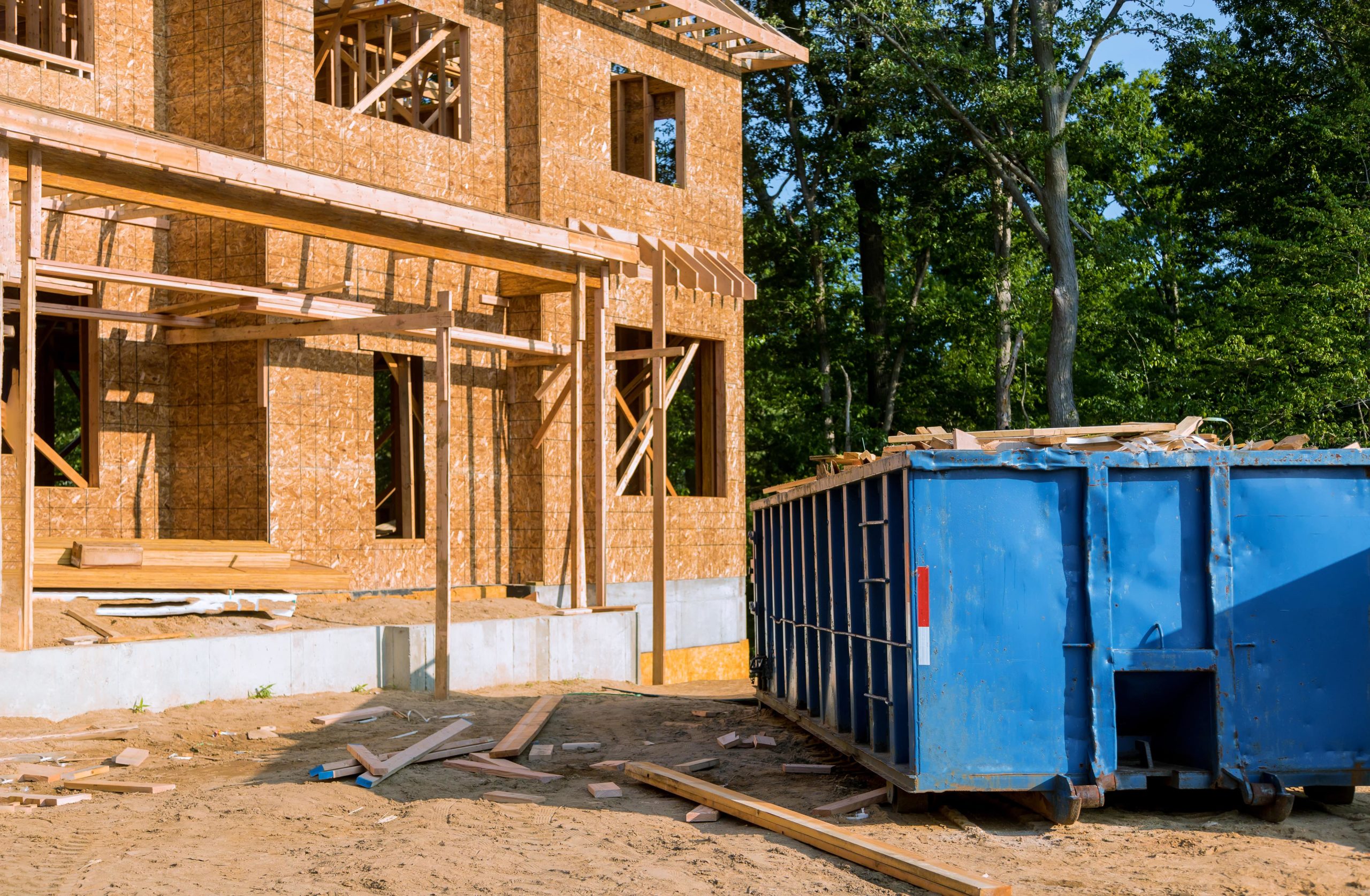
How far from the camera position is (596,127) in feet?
67.4

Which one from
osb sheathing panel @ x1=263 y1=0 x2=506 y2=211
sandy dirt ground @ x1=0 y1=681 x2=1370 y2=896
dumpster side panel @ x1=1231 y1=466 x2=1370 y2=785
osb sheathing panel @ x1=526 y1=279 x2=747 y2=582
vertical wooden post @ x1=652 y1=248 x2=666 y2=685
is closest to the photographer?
sandy dirt ground @ x1=0 y1=681 x2=1370 y2=896

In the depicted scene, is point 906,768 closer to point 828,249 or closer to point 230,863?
point 230,863

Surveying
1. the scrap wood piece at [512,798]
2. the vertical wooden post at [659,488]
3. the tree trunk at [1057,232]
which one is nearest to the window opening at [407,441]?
the vertical wooden post at [659,488]

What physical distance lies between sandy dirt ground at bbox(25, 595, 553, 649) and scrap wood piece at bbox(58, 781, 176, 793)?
2.98 meters

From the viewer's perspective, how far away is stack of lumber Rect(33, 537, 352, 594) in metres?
13.5

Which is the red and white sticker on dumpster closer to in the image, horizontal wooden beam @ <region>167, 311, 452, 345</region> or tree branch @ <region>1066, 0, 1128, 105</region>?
horizontal wooden beam @ <region>167, 311, 452, 345</region>

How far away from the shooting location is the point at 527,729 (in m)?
11.7

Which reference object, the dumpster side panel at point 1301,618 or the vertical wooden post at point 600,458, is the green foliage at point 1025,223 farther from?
the dumpster side panel at point 1301,618

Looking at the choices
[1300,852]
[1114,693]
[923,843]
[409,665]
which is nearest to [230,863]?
[923,843]

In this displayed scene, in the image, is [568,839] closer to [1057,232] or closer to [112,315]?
[112,315]

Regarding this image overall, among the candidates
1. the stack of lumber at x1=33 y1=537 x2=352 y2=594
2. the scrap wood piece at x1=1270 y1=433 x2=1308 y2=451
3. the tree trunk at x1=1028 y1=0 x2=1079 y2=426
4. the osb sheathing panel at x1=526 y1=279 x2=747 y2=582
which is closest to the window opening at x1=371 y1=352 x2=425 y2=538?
the osb sheathing panel at x1=526 y1=279 x2=747 y2=582

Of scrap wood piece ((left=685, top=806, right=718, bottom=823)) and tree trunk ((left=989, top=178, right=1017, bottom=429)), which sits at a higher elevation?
tree trunk ((left=989, top=178, right=1017, bottom=429))

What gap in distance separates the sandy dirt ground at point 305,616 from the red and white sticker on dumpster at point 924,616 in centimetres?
826

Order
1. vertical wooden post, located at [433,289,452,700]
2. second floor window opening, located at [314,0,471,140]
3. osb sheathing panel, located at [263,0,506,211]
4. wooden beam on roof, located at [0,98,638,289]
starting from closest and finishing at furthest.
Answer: wooden beam on roof, located at [0,98,638,289] < vertical wooden post, located at [433,289,452,700] < osb sheathing panel, located at [263,0,506,211] < second floor window opening, located at [314,0,471,140]
